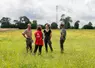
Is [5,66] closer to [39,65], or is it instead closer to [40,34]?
[39,65]

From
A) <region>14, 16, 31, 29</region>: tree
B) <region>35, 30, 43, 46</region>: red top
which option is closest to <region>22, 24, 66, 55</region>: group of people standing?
<region>35, 30, 43, 46</region>: red top

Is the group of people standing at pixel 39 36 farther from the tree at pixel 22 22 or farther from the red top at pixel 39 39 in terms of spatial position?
the tree at pixel 22 22

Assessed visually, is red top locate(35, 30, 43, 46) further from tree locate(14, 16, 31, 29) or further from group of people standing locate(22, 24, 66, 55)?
tree locate(14, 16, 31, 29)

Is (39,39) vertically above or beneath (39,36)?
beneath

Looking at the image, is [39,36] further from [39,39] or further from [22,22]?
[22,22]

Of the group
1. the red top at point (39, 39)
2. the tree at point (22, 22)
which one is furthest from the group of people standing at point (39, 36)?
the tree at point (22, 22)

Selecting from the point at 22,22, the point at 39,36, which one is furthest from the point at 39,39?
the point at 22,22

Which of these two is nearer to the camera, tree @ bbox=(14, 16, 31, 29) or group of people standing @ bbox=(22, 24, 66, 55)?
group of people standing @ bbox=(22, 24, 66, 55)

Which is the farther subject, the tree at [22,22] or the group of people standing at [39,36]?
the tree at [22,22]

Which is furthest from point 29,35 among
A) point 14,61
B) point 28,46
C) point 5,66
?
point 5,66

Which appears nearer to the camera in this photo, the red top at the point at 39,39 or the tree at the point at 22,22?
the red top at the point at 39,39

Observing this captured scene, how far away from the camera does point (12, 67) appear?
962 cm

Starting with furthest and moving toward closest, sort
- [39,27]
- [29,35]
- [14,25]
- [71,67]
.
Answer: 1. [14,25]
2. [29,35]
3. [39,27]
4. [71,67]

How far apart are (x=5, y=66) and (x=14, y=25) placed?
109m
